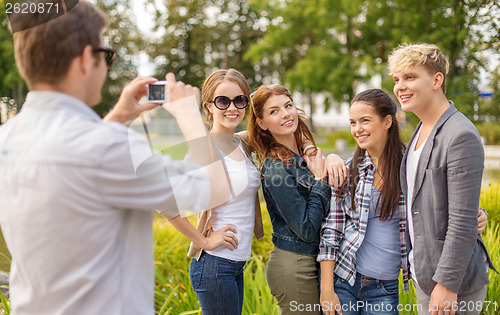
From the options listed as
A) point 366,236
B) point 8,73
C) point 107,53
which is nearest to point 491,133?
point 8,73

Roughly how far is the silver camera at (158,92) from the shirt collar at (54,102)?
0.30 meters

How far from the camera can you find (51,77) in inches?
48.7

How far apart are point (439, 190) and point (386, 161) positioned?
0.47 meters

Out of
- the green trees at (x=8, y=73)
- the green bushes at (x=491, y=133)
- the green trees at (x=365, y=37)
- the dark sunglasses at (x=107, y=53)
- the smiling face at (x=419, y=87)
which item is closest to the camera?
the dark sunglasses at (x=107, y=53)

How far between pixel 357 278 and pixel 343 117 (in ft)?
102

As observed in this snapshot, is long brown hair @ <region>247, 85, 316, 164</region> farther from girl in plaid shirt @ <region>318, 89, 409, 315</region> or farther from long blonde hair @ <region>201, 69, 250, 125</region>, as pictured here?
girl in plaid shirt @ <region>318, 89, 409, 315</region>

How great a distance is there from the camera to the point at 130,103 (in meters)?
1.54

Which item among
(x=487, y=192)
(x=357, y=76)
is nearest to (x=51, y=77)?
(x=487, y=192)

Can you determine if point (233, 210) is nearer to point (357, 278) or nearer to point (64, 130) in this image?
point (357, 278)

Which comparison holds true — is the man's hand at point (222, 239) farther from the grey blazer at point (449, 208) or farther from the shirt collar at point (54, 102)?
the shirt collar at point (54, 102)

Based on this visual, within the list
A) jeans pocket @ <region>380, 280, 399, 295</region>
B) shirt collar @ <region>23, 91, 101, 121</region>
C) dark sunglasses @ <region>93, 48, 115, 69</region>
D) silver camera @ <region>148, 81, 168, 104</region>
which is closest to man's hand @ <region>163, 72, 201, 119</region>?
silver camera @ <region>148, 81, 168, 104</region>

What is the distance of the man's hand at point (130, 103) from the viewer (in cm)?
153

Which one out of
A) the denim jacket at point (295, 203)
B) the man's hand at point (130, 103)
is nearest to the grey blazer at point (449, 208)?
the denim jacket at point (295, 203)

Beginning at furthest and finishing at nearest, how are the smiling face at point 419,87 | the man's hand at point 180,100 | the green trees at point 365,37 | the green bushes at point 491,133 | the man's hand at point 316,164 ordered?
the green bushes at point 491,133, the green trees at point 365,37, the man's hand at point 316,164, the smiling face at point 419,87, the man's hand at point 180,100
